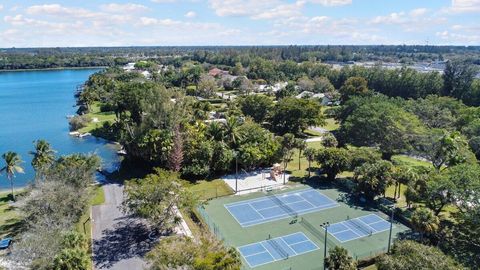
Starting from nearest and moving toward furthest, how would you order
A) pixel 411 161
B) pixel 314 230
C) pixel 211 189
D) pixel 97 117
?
pixel 314 230 < pixel 211 189 < pixel 411 161 < pixel 97 117

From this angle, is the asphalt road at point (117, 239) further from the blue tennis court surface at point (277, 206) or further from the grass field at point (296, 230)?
the blue tennis court surface at point (277, 206)

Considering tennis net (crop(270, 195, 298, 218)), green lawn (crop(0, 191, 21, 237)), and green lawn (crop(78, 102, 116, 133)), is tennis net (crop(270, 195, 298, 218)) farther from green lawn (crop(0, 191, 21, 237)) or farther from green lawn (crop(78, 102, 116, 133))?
green lawn (crop(78, 102, 116, 133))

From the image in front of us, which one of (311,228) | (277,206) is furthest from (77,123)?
(311,228)

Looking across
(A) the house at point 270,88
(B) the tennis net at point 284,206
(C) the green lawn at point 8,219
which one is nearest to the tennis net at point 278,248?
(B) the tennis net at point 284,206

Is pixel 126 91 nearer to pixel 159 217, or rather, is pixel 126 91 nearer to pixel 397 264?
pixel 159 217

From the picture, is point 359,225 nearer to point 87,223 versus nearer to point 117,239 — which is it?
point 117,239
